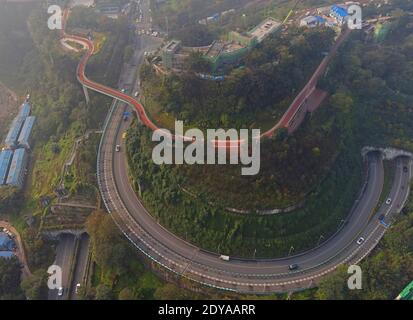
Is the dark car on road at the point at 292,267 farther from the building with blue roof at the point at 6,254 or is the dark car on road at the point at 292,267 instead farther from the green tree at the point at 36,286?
the building with blue roof at the point at 6,254

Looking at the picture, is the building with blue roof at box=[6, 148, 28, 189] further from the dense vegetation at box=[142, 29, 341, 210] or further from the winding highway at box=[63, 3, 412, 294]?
the dense vegetation at box=[142, 29, 341, 210]

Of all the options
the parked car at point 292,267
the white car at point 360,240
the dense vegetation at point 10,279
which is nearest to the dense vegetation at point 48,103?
the dense vegetation at point 10,279

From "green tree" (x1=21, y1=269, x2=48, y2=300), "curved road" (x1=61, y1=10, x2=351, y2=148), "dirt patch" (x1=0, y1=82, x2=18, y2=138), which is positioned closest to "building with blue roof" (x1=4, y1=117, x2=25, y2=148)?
"dirt patch" (x1=0, y1=82, x2=18, y2=138)

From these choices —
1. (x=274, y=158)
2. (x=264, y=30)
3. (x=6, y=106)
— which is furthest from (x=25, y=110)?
(x=274, y=158)

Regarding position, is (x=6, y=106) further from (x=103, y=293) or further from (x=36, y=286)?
(x=103, y=293)

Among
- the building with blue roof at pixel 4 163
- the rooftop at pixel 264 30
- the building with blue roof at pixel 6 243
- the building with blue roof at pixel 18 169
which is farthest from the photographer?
the rooftop at pixel 264 30

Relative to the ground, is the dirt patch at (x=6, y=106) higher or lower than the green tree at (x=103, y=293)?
higher

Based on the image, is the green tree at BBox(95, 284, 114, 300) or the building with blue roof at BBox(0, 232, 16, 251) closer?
the green tree at BBox(95, 284, 114, 300)
